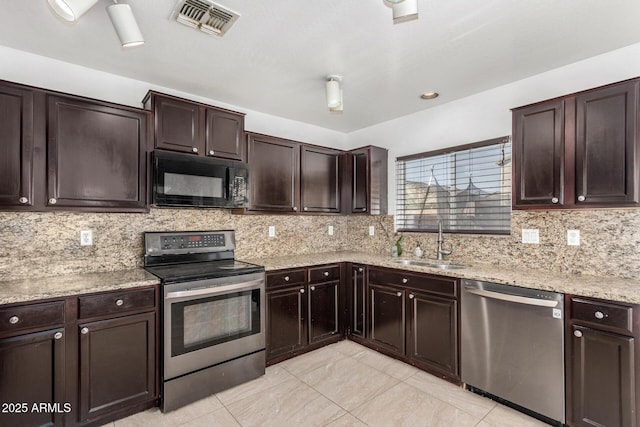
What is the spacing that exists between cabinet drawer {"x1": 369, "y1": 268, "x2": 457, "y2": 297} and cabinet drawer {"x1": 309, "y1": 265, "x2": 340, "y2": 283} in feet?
1.21

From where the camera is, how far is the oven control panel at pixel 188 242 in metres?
2.67

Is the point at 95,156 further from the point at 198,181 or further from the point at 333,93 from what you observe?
the point at 333,93

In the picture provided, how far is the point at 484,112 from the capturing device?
2.97 meters

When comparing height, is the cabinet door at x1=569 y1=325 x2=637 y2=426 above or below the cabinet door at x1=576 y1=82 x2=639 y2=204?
below

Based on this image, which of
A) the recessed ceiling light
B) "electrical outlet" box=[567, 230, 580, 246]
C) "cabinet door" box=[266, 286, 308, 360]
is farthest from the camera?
the recessed ceiling light

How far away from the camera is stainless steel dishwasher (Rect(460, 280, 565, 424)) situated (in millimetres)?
2029

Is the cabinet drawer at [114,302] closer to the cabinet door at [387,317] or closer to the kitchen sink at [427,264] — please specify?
the cabinet door at [387,317]

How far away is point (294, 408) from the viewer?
227cm

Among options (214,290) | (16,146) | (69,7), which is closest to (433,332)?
(214,290)

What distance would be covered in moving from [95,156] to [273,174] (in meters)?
1.49

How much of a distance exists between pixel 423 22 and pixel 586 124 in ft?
4.17

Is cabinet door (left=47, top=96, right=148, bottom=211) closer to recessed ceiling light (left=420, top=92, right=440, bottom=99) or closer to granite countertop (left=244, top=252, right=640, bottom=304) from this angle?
granite countertop (left=244, top=252, right=640, bottom=304)

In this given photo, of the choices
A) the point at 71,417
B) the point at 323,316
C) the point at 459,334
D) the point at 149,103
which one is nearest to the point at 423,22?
the point at 149,103

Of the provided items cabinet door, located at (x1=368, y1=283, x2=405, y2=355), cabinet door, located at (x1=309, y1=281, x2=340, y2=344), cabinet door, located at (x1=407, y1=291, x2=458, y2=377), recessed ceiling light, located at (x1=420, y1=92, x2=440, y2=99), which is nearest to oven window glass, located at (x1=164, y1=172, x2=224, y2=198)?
cabinet door, located at (x1=309, y1=281, x2=340, y2=344)
